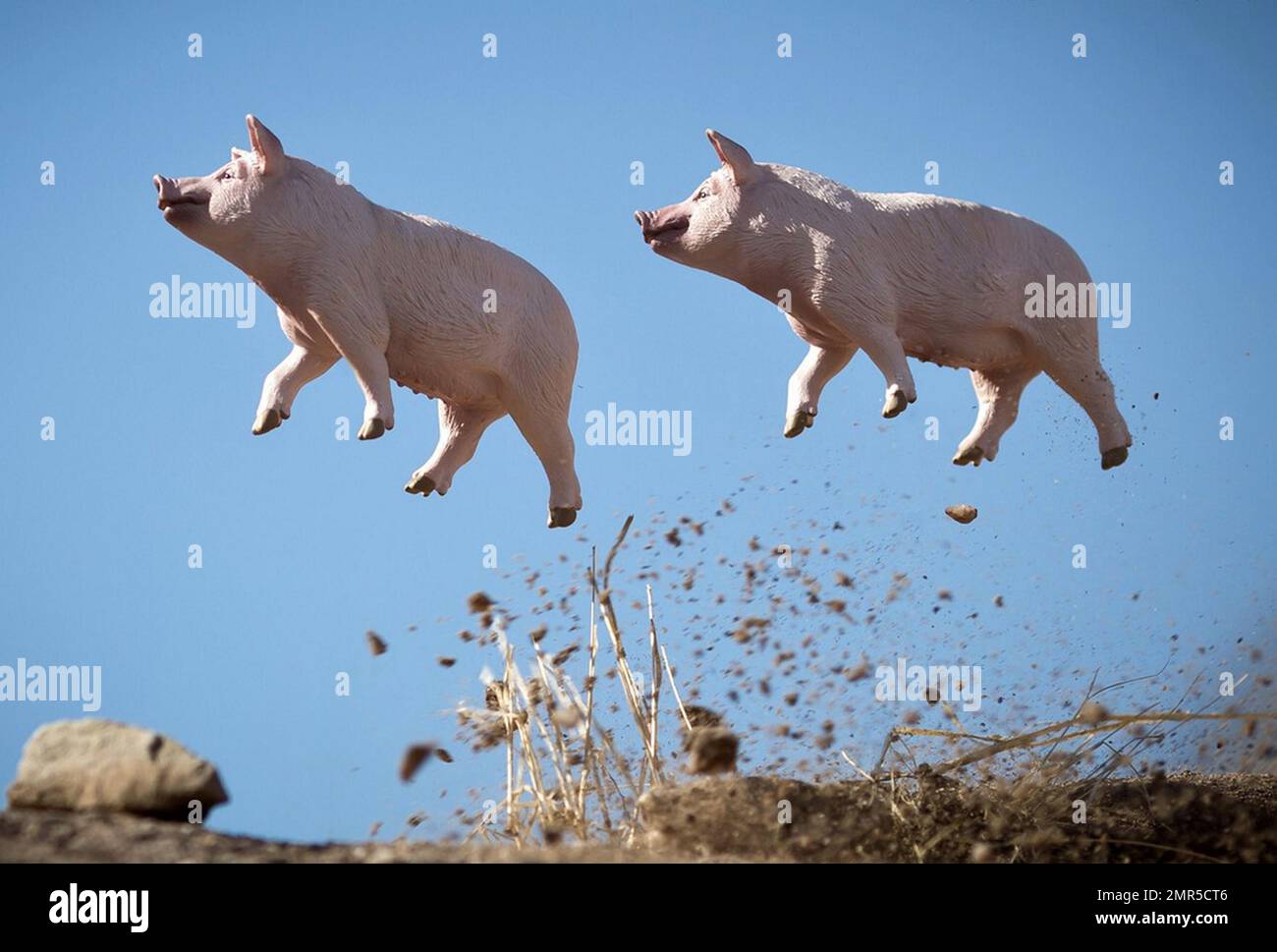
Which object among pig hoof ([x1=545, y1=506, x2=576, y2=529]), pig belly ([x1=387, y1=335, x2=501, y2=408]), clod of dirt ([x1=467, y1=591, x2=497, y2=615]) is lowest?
clod of dirt ([x1=467, y1=591, x2=497, y2=615])

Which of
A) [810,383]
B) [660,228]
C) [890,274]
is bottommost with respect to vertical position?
[810,383]

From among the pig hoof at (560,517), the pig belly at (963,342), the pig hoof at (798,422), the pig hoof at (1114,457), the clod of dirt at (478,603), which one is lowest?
the clod of dirt at (478,603)

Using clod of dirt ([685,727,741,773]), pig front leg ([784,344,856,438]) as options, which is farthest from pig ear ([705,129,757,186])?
clod of dirt ([685,727,741,773])

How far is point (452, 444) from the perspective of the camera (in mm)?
6988

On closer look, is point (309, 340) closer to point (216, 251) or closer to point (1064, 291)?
point (216, 251)

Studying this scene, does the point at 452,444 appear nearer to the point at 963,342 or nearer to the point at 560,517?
the point at 560,517

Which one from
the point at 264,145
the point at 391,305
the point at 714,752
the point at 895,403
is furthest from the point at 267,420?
the point at 714,752

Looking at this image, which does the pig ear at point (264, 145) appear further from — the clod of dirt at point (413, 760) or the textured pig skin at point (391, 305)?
the clod of dirt at point (413, 760)

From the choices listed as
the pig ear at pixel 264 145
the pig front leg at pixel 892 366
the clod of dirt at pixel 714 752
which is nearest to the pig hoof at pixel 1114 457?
the pig front leg at pixel 892 366

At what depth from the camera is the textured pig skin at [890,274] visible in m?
6.40

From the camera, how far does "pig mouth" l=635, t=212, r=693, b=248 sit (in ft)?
21.8

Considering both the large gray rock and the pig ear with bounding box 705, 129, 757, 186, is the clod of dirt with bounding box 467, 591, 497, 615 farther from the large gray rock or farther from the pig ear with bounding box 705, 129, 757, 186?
the pig ear with bounding box 705, 129, 757, 186

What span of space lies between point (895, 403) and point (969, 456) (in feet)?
2.87
